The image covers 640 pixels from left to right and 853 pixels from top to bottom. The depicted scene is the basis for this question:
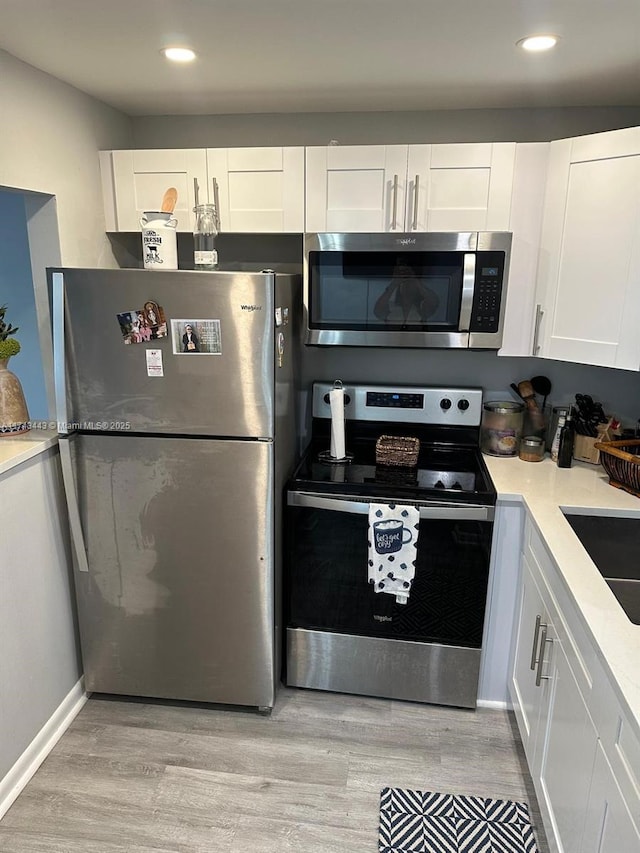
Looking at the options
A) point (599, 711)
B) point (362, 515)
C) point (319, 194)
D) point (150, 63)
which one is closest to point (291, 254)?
point (319, 194)

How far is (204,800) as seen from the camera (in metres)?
1.86

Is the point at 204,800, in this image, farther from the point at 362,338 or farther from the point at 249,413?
the point at 362,338

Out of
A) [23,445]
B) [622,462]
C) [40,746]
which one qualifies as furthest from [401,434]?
[40,746]

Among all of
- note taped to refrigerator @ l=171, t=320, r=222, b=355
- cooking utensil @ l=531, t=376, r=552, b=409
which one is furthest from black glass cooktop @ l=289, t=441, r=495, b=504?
note taped to refrigerator @ l=171, t=320, r=222, b=355

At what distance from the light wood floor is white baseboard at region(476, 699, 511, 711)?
0.02 m

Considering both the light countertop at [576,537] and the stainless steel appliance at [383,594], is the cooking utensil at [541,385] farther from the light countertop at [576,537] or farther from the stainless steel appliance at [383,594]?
the stainless steel appliance at [383,594]

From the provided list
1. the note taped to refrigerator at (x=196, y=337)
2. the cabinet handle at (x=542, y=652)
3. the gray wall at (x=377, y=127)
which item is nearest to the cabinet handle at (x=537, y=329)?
the gray wall at (x=377, y=127)

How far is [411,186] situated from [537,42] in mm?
603

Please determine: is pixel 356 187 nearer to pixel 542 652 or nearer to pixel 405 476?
pixel 405 476

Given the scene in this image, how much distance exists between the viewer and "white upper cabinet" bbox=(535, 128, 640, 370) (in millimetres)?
1843

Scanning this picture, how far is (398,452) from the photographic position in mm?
2322

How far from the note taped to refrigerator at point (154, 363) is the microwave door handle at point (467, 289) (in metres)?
1.09

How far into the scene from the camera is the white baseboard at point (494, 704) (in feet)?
7.31

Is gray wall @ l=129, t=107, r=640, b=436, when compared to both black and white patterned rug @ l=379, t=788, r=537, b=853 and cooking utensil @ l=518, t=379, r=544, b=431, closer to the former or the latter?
cooking utensil @ l=518, t=379, r=544, b=431
